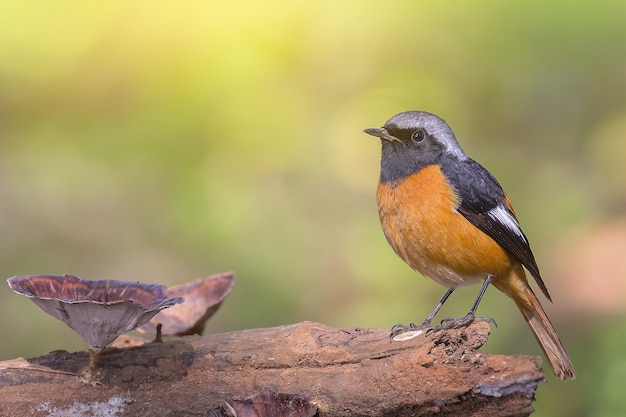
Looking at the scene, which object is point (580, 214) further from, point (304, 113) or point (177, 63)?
point (177, 63)

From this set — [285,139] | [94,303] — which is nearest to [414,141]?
[94,303]

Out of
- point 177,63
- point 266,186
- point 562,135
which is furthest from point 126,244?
point 562,135

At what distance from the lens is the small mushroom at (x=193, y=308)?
434cm

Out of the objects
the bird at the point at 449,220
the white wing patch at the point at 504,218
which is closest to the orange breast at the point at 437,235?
the bird at the point at 449,220

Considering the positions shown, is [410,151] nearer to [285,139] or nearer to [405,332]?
[405,332]

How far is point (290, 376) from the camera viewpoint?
12.4 ft

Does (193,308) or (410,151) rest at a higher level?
(410,151)

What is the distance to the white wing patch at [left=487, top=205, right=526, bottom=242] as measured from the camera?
14.1ft

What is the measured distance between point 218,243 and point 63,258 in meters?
1.45

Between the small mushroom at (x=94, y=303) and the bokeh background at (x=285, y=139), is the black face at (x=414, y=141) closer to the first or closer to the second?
the small mushroom at (x=94, y=303)

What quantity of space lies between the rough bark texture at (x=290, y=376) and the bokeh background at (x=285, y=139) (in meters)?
2.82

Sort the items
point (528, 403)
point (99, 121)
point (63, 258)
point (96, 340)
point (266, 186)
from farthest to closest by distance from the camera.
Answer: point (99, 121) → point (266, 186) → point (63, 258) → point (96, 340) → point (528, 403)

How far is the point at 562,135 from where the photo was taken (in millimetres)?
8766

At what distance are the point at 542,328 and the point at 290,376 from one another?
5.07ft
